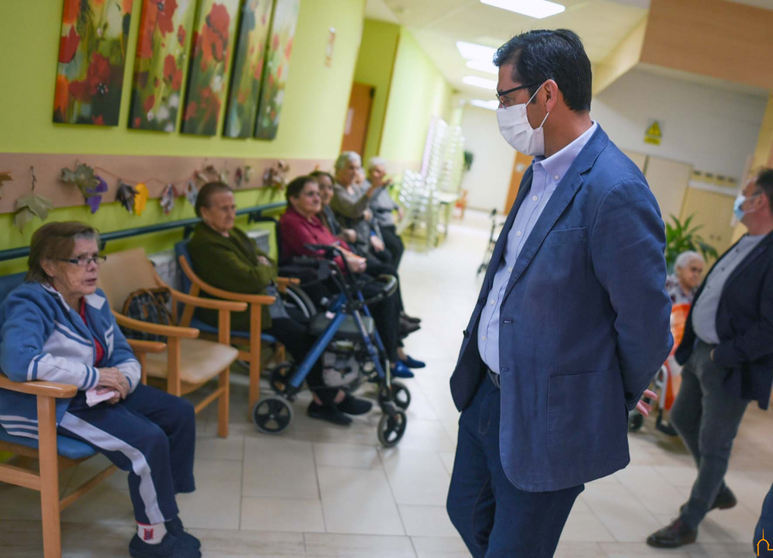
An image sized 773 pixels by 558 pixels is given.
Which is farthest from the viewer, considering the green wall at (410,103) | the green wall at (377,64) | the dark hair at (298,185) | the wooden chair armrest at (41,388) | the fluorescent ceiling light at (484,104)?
the fluorescent ceiling light at (484,104)

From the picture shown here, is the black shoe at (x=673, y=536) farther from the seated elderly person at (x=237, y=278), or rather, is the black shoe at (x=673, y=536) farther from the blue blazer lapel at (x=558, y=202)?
the blue blazer lapel at (x=558, y=202)

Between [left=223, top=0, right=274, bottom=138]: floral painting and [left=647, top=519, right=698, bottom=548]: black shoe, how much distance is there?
320cm

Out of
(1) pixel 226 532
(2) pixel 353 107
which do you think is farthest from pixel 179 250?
(2) pixel 353 107

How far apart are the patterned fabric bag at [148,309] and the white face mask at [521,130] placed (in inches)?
72.9

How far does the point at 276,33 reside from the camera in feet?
15.3

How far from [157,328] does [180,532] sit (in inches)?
31.6

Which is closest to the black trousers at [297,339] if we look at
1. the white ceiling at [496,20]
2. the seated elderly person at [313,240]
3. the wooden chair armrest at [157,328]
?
the seated elderly person at [313,240]

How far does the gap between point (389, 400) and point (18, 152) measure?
2.02m

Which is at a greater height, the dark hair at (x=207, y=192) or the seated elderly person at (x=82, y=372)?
the dark hair at (x=207, y=192)

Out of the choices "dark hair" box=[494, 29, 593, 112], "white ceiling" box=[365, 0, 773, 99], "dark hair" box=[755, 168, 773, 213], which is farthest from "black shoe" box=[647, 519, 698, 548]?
"white ceiling" box=[365, 0, 773, 99]

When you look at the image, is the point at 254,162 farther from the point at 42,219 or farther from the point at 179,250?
the point at 42,219

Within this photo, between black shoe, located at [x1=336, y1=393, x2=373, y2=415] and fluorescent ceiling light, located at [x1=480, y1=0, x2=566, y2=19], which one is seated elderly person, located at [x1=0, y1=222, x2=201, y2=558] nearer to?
black shoe, located at [x1=336, y1=393, x2=373, y2=415]

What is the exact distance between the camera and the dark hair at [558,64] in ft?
5.20

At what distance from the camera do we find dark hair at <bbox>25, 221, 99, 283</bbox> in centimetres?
227
